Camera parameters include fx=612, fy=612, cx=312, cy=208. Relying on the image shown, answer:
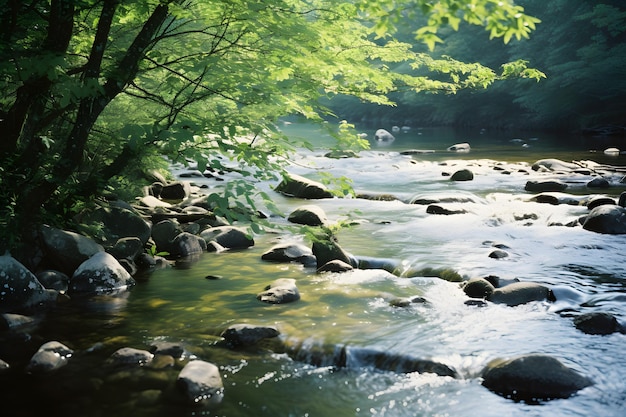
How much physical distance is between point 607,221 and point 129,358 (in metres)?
7.56

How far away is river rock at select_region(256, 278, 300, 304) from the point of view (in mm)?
6414

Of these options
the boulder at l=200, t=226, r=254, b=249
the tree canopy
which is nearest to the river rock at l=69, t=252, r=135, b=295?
the tree canopy

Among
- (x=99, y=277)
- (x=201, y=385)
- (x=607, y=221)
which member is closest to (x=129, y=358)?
(x=201, y=385)

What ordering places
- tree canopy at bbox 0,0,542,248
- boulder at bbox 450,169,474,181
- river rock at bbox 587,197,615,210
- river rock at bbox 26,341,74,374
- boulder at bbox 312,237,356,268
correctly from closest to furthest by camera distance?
river rock at bbox 26,341,74,374 → tree canopy at bbox 0,0,542,248 → boulder at bbox 312,237,356,268 → river rock at bbox 587,197,615,210 → boulder at bbox 450,169,474,181

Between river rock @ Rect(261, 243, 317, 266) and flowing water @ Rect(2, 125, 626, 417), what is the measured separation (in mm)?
232

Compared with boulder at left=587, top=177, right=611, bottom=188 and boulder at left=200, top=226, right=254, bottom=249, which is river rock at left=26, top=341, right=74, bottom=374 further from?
boulder at left=587, top=177, right=611, bottom=188

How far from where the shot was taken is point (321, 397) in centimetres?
435

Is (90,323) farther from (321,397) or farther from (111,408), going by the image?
(321,397)

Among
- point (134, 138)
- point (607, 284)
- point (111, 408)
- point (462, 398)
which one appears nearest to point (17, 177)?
point (134, 138)

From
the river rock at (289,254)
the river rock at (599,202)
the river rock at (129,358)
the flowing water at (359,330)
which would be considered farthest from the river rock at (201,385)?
the river rock at (599,202)

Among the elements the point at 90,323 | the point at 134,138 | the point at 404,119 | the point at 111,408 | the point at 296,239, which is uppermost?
the point at 404,119

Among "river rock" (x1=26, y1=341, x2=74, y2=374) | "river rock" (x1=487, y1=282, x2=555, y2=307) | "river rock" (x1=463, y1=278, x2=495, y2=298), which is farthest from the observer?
"river rock" (x1=463, y1=278, x2=495, y2=298)

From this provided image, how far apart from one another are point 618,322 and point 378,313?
2.19 metres

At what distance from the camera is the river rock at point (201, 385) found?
→ 4246mm
